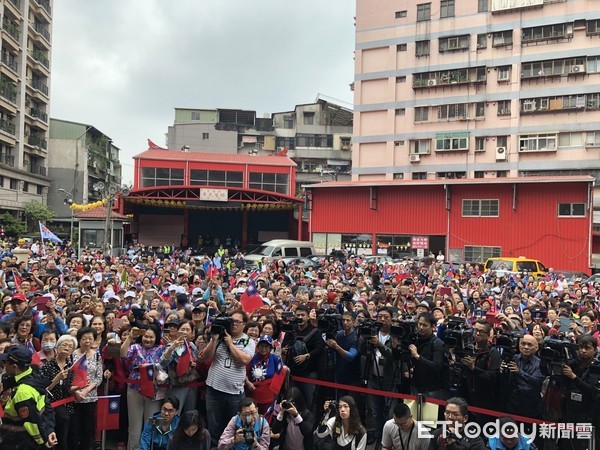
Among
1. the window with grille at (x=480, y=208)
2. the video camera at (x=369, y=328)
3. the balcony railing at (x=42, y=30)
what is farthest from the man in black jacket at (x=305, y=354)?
the balcony railing at (x=42, y=30)

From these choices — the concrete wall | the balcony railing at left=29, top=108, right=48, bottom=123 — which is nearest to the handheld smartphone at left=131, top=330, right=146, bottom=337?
the balcony railing at left=29, top=108, right=48, bottom=123

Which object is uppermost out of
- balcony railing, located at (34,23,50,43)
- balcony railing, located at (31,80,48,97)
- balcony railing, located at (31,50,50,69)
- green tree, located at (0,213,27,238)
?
balcony railing, located at (34,23,50,43)

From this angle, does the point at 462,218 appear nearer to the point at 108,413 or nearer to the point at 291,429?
the point at 291,429

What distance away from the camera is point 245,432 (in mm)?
4758

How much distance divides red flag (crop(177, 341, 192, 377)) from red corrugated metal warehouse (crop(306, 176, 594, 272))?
959 inches

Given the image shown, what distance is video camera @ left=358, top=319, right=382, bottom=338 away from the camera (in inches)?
225

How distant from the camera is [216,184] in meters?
36.5

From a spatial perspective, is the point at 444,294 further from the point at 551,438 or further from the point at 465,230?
the point at 465,230

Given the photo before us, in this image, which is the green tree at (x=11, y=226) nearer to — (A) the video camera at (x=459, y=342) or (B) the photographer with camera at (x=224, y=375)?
(B) the photographer with camera at (x=224, y=375)

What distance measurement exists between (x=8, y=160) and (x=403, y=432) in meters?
39.6

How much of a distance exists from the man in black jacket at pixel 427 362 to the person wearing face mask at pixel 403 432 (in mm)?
636

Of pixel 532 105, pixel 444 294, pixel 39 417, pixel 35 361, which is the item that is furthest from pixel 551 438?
pixel 532 105

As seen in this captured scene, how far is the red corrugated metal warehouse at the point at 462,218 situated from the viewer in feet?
83.8

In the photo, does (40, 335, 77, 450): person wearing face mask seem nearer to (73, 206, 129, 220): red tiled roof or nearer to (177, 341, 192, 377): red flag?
(177, 341, 192, 377): red flag
